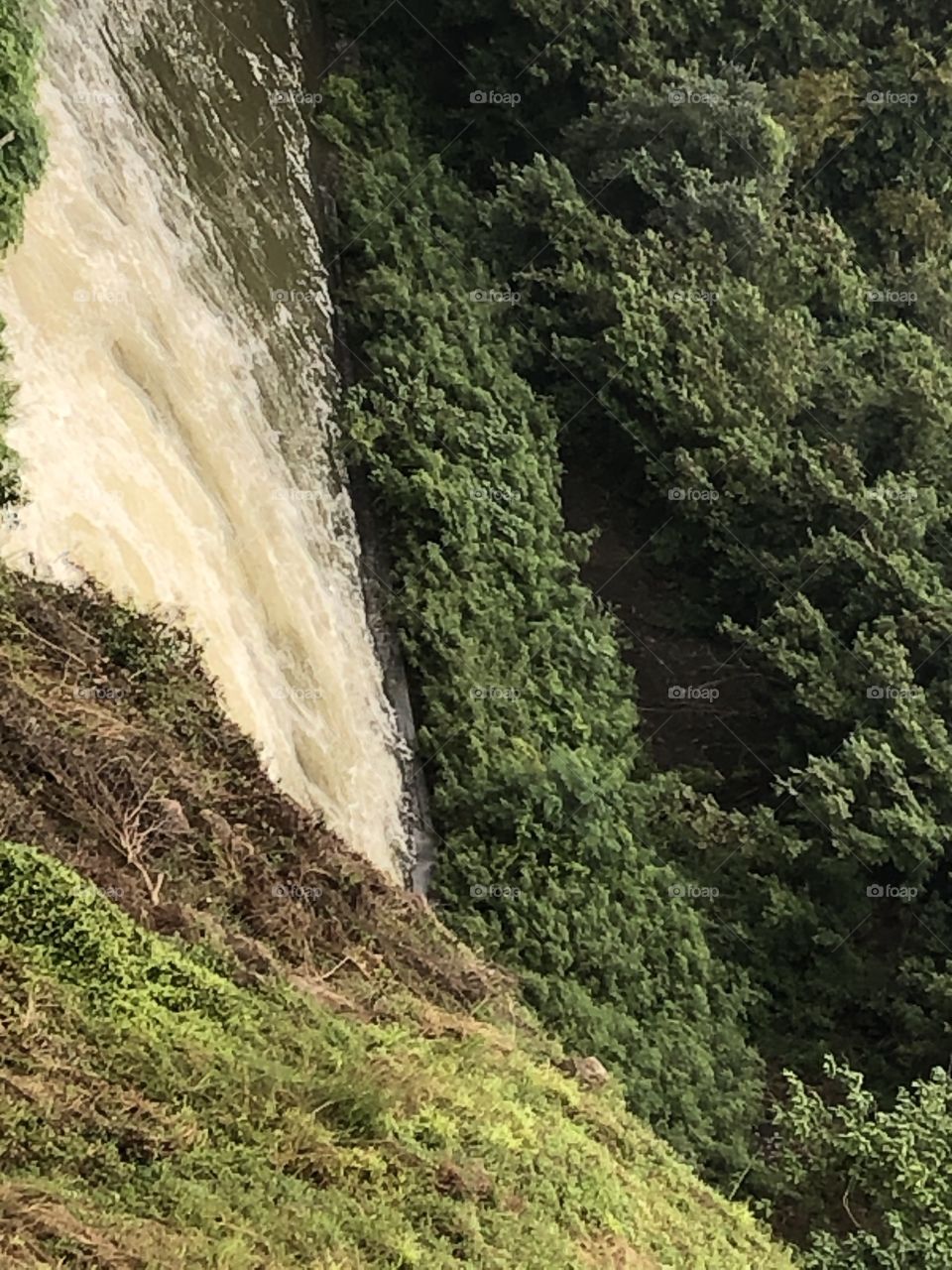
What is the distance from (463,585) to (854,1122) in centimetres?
391

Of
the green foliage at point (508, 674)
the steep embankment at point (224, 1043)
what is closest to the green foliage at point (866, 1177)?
the green foliage at point (508, 674)

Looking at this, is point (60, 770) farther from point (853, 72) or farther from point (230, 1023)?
point (853, 72)

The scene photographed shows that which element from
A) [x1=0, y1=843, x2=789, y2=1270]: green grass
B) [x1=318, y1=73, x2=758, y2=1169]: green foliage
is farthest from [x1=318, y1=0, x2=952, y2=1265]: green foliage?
[x1=0, y1=843, x2=789, y2=1270]: green grass

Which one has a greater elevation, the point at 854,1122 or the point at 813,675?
the point at 813,675

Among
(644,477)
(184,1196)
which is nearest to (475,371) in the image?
(644,477)

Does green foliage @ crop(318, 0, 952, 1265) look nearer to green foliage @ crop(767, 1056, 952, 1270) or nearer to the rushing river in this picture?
the rushing river

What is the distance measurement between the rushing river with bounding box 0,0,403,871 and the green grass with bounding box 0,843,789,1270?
A: 5.17 ft

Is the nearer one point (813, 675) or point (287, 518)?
point (287, 518)

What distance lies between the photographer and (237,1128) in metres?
3.24

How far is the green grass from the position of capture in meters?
2.83

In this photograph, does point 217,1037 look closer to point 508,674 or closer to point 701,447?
point 508,674

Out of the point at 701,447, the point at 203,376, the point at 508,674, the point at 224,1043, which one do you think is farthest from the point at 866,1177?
the point at 203,376

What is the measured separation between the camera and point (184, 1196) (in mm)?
2924

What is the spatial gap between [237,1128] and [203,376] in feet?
12.9
